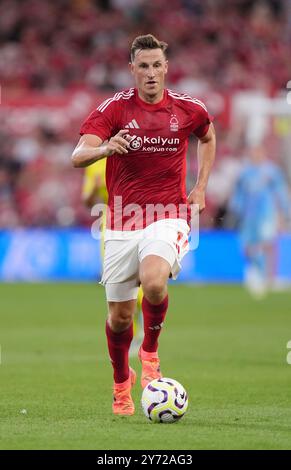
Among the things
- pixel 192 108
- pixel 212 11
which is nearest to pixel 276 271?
pixel 212 11

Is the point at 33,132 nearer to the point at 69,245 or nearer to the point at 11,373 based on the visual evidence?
the point at 69,245

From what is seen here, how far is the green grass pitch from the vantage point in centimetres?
625

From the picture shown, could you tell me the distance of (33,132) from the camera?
24.1m

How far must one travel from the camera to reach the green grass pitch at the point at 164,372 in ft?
20.5

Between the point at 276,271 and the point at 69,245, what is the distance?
170 inches

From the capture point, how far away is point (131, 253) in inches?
289

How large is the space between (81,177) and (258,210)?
462cm

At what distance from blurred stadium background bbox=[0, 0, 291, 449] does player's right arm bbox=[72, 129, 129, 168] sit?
7.65 feet

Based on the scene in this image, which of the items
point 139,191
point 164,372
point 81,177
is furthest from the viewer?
point 81,177

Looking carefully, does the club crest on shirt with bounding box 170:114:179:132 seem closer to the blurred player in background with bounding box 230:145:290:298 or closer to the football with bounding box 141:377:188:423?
the football with bounding box 141:377:188:423

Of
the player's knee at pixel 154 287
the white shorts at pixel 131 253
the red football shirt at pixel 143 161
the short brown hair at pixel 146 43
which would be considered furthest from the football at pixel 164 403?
the short brown hair at pixel 146 43

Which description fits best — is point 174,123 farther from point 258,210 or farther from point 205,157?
point 258,210

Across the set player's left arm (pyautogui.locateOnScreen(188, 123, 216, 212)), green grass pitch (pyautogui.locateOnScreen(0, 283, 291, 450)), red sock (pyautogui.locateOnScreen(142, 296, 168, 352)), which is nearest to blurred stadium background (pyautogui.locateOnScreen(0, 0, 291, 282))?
green grass pitch (pyautogui.locateOnScreen(0, 283, 291, 450))

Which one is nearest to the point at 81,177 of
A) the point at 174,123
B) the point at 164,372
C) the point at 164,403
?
the point at 164,372
